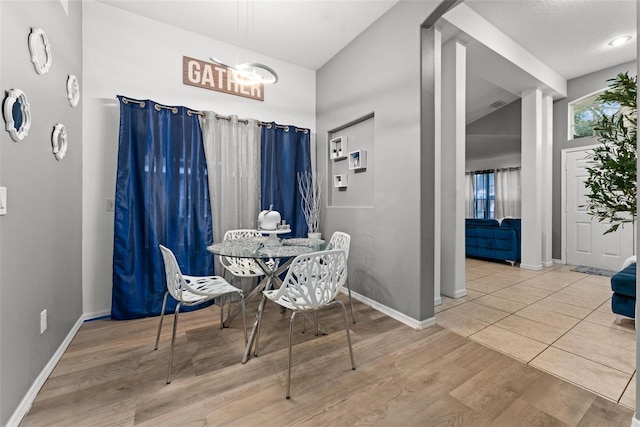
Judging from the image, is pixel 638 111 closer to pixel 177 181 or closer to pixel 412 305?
pixel 412 305

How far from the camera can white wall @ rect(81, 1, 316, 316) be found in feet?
8.16

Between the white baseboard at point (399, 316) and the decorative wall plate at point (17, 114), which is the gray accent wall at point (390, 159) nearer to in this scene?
the white baseboard at point (399, 316)

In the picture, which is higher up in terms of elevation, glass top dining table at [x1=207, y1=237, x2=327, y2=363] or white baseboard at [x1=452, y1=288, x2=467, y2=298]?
glass top dining table at [x1=207, y1=237, x2=327, y2=363]

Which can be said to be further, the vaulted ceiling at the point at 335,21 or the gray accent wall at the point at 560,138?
the gray accent wall at the point at 560,138

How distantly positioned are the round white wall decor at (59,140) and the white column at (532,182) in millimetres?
5883

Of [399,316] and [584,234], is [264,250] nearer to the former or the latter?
[399,316]

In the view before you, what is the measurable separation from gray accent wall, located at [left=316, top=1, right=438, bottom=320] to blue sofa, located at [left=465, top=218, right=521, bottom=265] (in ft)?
10.3

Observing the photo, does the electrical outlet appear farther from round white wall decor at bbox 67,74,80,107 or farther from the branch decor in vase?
the branch decor in vase

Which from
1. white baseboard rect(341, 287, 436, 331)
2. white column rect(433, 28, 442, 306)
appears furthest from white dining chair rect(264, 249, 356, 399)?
white column rect(433, 28, 442, 306)

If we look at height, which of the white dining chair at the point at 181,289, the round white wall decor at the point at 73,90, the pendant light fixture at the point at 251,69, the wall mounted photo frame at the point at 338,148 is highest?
the pendant light fixture at the point at 251,69

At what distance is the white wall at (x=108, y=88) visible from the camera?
249 centimetres

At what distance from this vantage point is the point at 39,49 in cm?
157

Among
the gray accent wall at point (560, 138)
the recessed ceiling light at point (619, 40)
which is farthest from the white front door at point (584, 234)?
the recessed ceiling light at point (619, 40)

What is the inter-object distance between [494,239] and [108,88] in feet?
19.4
